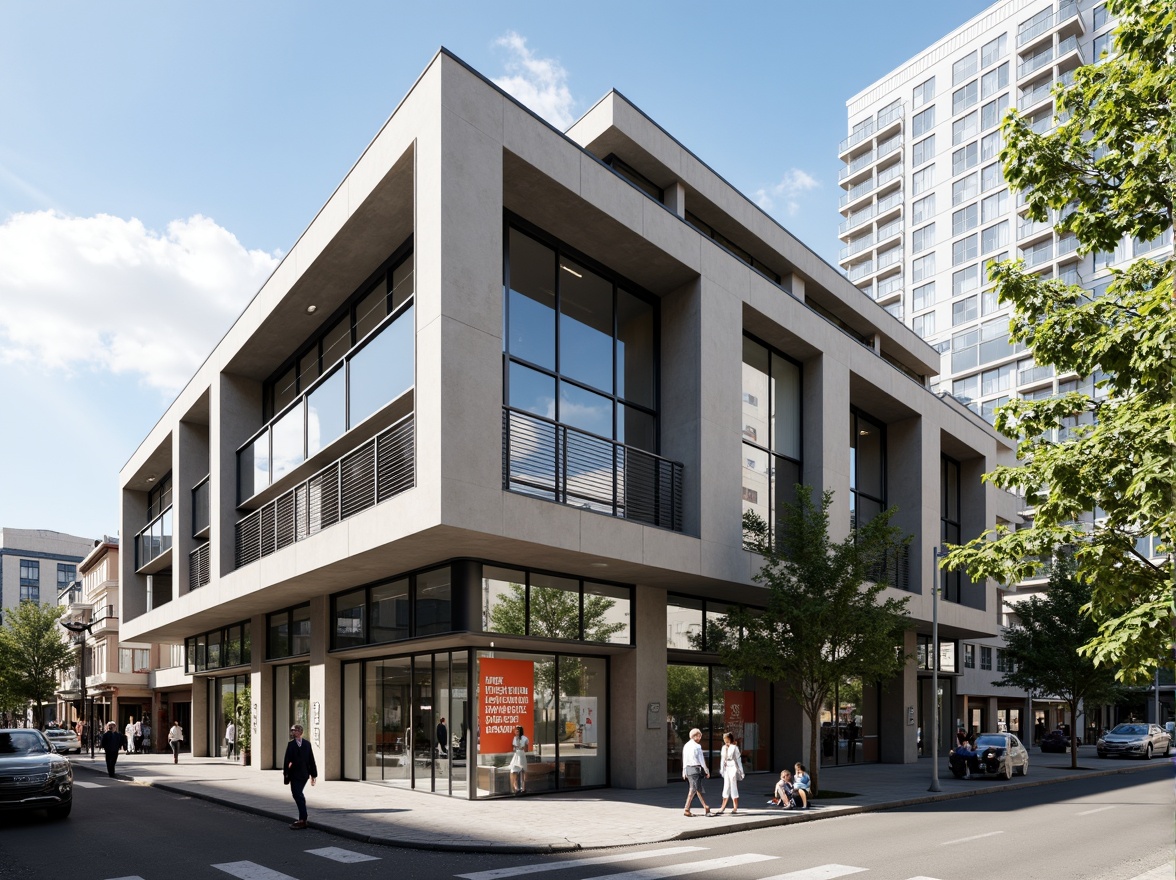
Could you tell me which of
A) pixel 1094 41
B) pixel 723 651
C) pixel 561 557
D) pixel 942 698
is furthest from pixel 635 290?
pixel 1094 41

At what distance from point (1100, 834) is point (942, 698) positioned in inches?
1092

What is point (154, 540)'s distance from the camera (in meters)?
43.0

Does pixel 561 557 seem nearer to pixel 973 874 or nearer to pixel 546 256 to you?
pixel 546 256

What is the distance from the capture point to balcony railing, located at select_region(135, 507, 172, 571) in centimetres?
4138

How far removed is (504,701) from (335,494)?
6.39 m

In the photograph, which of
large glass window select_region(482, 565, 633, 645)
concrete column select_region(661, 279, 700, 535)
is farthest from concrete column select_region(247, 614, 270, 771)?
concrete column select_region(661, 279, 700, 535)

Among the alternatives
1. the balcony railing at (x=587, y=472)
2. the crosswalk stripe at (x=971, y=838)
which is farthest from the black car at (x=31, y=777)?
the crosswalk stripe at (x=971, y=838)

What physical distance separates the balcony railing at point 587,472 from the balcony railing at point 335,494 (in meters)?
2.15

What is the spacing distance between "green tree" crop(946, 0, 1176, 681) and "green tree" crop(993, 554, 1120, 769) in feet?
89.3

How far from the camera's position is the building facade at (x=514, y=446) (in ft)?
61.2

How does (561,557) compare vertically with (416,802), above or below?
above

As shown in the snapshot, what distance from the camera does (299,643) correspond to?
28.7 m

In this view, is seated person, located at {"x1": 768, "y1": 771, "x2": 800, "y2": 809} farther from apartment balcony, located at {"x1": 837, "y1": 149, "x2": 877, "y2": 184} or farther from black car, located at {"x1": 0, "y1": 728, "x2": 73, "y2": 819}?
apartment balcony, located at {"x1": 837, "y1": 149, "x2": 877, "y2": 184}

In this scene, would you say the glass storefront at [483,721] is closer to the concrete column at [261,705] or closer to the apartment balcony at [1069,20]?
the concrete column at [261,705]
